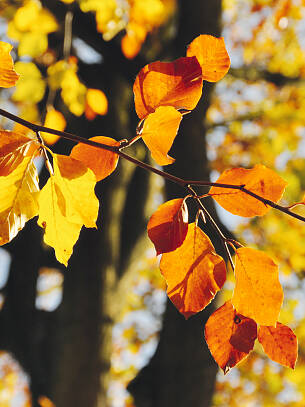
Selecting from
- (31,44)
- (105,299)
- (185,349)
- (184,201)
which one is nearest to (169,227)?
(184,201)

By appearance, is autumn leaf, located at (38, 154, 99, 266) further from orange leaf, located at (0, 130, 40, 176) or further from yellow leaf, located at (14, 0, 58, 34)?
yellow leaf, located at (14, 0, 58, 34)

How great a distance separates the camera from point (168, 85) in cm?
42

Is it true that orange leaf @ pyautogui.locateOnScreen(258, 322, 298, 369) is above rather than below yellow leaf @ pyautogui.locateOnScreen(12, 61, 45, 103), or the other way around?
below

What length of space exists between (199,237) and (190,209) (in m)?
1.06

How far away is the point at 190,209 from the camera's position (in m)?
1.49

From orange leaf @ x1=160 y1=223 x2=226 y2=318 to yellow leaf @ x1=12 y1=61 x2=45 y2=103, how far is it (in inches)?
47.6

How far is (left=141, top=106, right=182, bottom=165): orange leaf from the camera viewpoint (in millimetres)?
408

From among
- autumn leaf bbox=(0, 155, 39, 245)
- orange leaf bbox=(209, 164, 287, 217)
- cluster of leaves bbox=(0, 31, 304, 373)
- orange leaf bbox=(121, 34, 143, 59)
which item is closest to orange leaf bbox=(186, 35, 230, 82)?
cluster of leaves bbox=(0, 31, 304, 373)

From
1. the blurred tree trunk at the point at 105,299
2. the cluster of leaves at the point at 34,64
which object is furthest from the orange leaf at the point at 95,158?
the blurred tree trunk at the point at 105,299

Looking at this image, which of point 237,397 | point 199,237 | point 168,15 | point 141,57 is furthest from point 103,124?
point 237,397

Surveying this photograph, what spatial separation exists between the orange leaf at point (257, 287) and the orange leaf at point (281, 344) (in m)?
0.03

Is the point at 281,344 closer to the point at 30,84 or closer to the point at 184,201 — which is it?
the point at 184,201

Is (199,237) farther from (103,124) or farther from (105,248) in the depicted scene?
(103,124)

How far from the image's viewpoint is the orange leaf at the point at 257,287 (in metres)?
0.40
